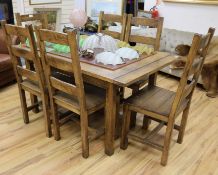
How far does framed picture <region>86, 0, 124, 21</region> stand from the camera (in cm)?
482

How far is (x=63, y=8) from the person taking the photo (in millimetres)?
4371

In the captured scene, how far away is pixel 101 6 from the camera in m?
5.02

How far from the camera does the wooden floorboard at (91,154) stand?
1.88 metres

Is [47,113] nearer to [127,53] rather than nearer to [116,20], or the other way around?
[127,53]

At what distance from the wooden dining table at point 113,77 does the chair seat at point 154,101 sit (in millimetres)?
180

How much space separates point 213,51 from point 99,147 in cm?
232

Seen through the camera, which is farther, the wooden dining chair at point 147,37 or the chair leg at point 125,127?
the wooden dining chair at point 147,37

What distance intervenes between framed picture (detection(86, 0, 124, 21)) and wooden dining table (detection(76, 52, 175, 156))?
3151 millimetres

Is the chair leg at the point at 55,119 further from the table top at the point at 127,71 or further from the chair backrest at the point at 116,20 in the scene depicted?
the chair backrest at the point at 116,20

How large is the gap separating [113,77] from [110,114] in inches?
14.2

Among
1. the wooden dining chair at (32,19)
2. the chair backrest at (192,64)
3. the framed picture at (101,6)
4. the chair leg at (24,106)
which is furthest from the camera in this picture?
the framed picture at (101,6)

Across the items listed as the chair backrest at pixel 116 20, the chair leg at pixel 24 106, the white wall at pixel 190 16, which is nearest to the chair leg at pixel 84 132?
the chair leg at pixel 24 106

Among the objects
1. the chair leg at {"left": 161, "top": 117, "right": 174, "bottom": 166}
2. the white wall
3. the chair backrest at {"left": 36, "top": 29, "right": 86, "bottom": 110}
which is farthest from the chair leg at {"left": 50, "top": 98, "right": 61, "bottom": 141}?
the white wall

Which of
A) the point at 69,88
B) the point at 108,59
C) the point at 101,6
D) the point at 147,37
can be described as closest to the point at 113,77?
the point at 108,59
